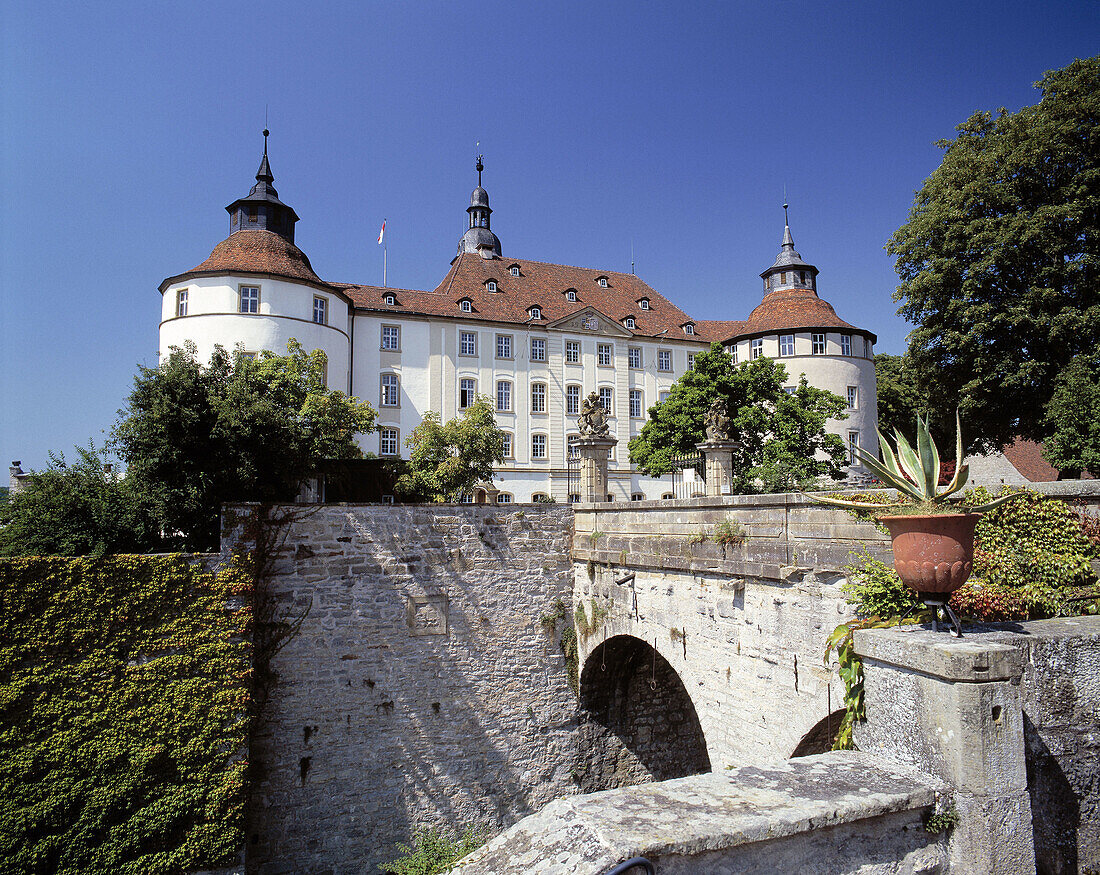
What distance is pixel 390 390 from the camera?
31062mm

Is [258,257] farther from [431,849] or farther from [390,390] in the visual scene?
→ [431,849]

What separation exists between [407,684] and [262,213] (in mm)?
→ 24331

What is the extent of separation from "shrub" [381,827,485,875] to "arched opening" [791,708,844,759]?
23.3 feet

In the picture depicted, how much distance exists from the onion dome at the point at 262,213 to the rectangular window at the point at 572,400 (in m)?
15.0

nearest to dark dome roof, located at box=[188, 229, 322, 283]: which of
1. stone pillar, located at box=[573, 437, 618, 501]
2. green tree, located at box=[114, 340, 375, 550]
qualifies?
green tree, located at box=[114, 340, 375, 550]

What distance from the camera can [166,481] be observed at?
469 inches

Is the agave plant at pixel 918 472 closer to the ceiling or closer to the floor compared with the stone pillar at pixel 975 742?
closer to the ceiling

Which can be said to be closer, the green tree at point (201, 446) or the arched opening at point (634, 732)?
the green tree at point (201, 446)

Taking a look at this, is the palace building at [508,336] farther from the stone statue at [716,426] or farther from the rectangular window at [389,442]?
the stone statue at [716,426]

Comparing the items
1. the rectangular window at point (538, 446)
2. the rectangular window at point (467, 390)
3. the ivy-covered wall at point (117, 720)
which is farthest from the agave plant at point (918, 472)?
the rectangular window at point (538, 446)

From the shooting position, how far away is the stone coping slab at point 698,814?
2.21 m

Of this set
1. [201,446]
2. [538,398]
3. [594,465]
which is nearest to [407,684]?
[594,465]

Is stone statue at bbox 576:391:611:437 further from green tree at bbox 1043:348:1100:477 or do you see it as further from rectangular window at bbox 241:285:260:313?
rectangular window at bbox 241:285:260:313

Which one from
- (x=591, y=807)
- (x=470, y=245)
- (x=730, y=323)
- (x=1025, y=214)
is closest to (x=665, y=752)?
(x=591, y=807)
